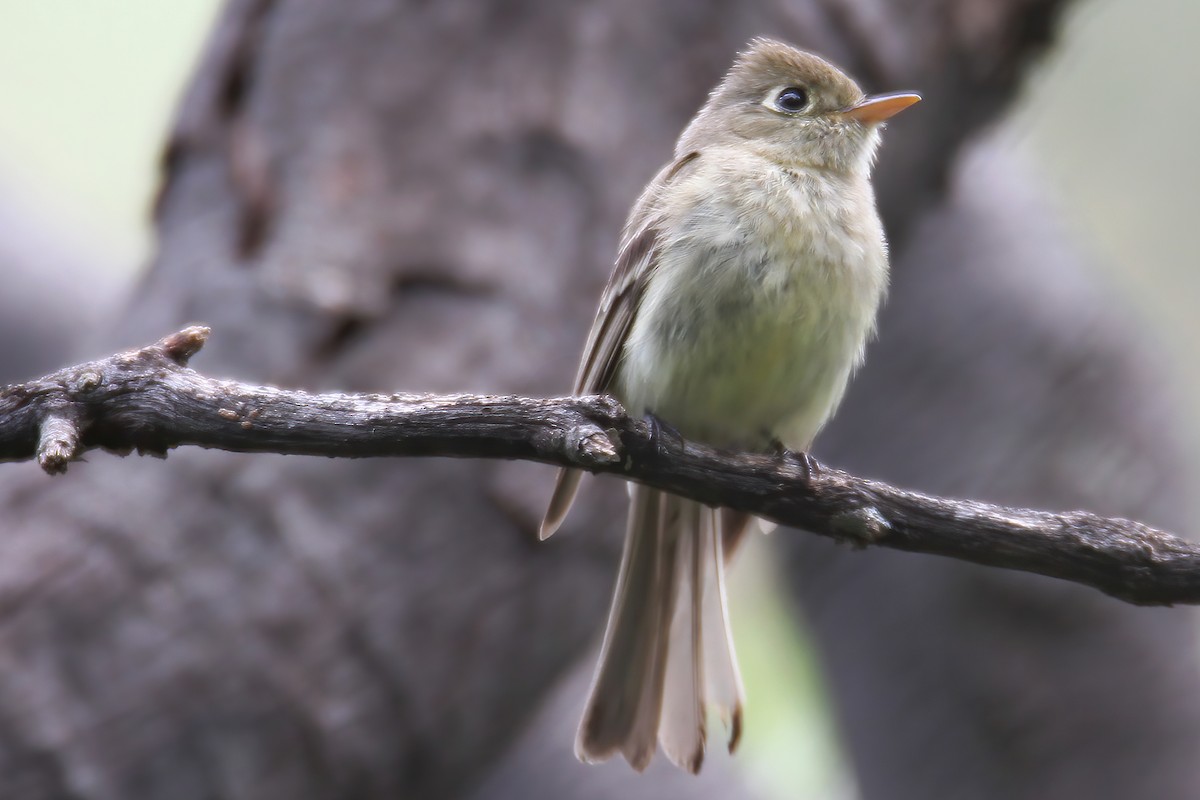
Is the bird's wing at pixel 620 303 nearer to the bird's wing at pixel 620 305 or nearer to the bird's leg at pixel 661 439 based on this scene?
the bird's wing at pixel 620 305

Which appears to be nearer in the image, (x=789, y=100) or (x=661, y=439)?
(x=661, y=439)

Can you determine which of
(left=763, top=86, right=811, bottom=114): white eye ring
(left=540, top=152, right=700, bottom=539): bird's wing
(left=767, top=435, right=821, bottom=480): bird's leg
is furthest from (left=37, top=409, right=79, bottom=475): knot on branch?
(left=763, top=86, right=811, bottom=114): white eye ring

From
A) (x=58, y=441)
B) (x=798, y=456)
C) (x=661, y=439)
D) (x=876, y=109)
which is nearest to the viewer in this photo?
(x=58, y=441)

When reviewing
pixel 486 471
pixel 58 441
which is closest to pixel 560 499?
pixel 486 471

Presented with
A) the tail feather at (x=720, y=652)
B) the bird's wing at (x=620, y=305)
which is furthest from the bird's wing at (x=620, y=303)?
the tail feather at (x=720, y=652)

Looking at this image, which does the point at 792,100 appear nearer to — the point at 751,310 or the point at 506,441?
the point at 751,310

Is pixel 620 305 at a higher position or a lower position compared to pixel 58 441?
higher

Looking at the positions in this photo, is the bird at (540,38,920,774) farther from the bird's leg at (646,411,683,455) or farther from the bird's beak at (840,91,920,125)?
the bird's leg at (646,411,683,455)

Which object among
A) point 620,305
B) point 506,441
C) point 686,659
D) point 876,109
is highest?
point 876,109
